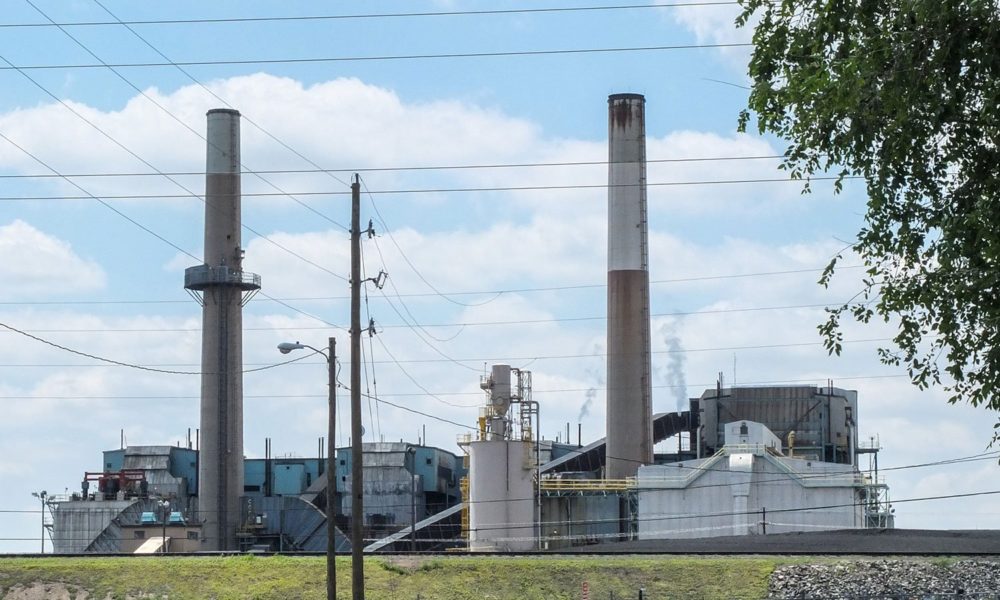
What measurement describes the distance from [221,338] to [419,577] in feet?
153

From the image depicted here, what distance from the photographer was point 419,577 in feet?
134

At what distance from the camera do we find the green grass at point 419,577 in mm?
39281

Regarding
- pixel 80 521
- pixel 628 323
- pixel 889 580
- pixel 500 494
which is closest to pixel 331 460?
pixel 889 580

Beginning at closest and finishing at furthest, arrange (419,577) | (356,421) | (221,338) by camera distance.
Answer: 1. (356,421)
2. (419,577)
3. (221,338)

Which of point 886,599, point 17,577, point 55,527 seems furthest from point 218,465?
point 886,599

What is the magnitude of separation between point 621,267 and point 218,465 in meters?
26.8

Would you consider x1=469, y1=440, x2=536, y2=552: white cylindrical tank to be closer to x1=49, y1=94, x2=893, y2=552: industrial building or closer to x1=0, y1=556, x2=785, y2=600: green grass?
x1=49, y1=94, x2=893, y2=552: industrial building

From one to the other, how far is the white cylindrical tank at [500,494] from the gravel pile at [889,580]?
83.6ft

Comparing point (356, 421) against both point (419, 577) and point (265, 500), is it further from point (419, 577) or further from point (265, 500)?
point (265, 500)

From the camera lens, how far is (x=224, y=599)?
129ft

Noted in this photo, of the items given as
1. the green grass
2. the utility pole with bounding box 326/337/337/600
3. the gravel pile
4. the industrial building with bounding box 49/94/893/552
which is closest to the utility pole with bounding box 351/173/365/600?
the utility pole with bounding box 326/337/337/600

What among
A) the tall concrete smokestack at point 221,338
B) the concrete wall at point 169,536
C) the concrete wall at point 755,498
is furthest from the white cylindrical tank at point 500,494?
the tall concrete smokestack at point 221,338

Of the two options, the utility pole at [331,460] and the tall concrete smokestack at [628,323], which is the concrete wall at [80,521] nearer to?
the tall concrete smokestack at [628,323]

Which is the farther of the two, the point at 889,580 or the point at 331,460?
the point at 889,580
